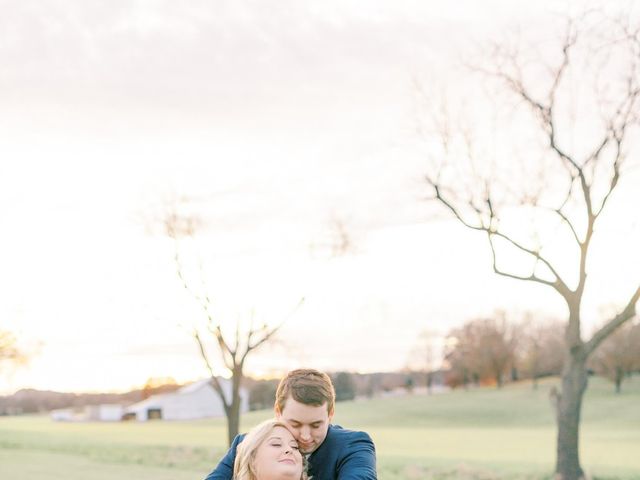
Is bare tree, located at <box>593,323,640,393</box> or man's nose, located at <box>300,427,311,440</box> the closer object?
man's nose, located at <box>300,427,311,440</box>

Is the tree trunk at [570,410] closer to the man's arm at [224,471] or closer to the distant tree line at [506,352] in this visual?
the man's arm at [224,471]

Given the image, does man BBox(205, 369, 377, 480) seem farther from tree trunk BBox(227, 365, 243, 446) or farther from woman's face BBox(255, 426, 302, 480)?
tree trunk BBox(227, 365, 243, 446)

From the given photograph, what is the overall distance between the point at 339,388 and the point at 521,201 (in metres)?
62.1

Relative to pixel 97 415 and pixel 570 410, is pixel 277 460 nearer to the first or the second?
pixel 570 410

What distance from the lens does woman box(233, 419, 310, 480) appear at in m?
4.23

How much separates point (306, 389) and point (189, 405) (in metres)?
77.8

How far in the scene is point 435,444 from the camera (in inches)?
1494

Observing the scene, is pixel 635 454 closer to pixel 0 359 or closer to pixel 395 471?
pixel 395 471

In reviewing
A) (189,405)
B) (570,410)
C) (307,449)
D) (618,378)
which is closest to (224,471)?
(307,449)

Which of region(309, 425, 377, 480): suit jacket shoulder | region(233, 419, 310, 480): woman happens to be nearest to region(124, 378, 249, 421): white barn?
region(309, 425, 377, 480): suit jacket shoulder

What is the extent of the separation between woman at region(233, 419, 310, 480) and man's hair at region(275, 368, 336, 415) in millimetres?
381

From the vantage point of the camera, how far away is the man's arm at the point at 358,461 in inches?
192

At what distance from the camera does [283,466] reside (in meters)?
4.22

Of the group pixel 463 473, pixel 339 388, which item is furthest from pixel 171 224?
pixel 339 388
